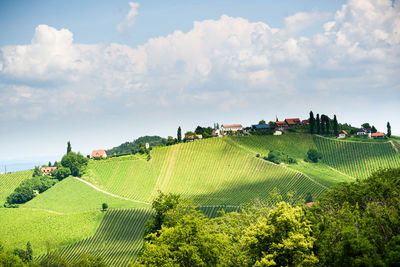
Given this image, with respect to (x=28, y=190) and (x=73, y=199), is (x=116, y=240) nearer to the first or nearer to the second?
(x=73, y=199)

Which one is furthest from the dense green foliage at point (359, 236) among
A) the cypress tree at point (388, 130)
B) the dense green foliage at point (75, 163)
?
the cypress tree at point (388, 130)

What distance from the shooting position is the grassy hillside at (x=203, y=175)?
451 ft

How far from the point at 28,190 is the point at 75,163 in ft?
76.0

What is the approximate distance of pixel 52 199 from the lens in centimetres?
16238

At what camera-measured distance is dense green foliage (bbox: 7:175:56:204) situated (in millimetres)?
169500

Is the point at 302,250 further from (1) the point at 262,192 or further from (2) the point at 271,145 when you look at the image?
(2) the point at 271,145

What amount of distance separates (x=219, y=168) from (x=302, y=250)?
125 m

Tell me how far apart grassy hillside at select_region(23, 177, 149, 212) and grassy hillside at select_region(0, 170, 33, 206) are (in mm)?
19576

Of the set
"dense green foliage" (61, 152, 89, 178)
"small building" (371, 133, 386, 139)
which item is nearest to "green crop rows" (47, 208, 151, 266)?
"dense green foliage" (61, 152, 89, 178)

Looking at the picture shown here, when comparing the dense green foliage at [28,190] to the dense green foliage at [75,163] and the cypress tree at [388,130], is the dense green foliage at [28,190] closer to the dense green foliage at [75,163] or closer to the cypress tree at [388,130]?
the dense green foliage at [75,163]

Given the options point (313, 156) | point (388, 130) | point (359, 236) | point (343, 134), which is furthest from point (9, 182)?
point (359, 236)

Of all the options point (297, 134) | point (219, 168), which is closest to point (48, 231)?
point (219, 168)

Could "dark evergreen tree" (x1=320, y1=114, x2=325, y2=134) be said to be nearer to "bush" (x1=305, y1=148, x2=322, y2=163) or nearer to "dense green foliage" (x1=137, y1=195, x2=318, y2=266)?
"bush" (x1=305, y1=148, x2=322, y2=163)

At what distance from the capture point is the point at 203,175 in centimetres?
16112
